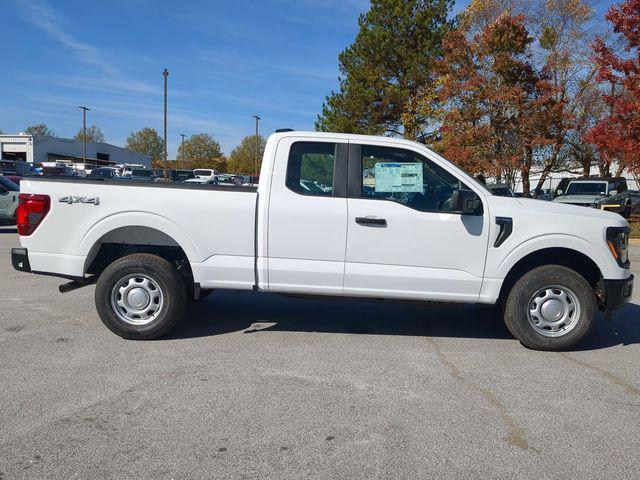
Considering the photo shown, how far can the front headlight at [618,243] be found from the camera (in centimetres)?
527

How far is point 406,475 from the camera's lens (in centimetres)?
308

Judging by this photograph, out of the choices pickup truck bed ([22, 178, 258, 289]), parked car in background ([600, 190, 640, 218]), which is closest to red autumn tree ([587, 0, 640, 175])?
parked car in background ([600, 190, 640, 218])

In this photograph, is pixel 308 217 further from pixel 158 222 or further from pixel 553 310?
pixel 553 310

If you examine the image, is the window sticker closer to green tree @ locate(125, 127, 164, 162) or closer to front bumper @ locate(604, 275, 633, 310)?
front bumper @ locate(604, 275, 633, 310)

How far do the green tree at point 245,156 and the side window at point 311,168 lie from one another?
79.1 m

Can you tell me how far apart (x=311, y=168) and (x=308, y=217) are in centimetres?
51

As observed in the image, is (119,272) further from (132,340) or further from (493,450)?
(493,450)

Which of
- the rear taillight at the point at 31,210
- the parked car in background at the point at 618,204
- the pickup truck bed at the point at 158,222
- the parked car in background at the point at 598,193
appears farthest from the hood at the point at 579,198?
the rear taillight at the point at 31,210

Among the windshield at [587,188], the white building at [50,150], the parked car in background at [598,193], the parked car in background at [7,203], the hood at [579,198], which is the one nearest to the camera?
the parked car in background at [7,203]

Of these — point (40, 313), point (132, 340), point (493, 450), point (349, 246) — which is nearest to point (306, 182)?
point (349, 246)

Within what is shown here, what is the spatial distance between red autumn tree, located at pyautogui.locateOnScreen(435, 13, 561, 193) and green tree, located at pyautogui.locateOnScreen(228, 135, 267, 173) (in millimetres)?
63109

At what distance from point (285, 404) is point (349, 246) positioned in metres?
1.75

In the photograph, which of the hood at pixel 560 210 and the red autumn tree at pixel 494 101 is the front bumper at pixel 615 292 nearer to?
the hood at pixel 560 210

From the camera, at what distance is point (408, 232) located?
517 centimetres
